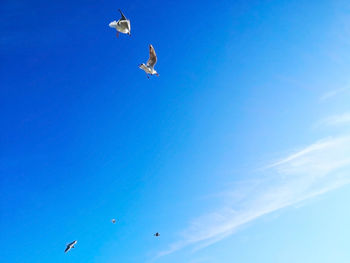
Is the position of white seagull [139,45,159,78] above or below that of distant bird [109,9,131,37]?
below

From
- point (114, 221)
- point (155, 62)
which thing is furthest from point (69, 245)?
point (155, 62)

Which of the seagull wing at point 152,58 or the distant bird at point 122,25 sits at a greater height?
the distant bird at point 122,25

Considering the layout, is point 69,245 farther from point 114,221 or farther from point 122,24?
point 122,24

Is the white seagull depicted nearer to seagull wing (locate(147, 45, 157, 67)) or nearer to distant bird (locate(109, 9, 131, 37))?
seagull wing (locate(147, 45, 157, 67))

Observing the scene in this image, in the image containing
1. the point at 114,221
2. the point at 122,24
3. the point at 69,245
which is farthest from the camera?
the point at 114,221

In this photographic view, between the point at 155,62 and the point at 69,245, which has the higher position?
the point at 155,62

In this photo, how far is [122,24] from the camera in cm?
3008

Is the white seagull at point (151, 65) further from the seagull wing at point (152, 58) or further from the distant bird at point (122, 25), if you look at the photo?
the distant bird at point (122, 25)

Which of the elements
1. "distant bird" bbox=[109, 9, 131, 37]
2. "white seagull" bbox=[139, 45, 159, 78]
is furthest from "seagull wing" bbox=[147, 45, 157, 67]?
"distant bird" bbox=[109, 9, 131, 37]

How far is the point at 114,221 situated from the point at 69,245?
36.3 ft

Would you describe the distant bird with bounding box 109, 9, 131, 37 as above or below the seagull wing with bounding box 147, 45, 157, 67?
above

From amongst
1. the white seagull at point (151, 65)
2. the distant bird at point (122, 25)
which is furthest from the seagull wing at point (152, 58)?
the distant bird at point (122, 25)

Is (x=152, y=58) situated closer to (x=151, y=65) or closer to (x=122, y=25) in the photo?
(x=151, y=65)

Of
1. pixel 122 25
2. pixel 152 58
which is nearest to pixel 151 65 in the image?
pixel 152 58
